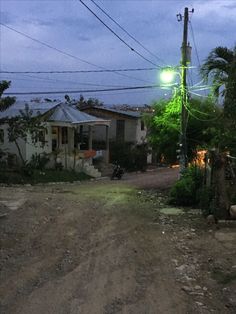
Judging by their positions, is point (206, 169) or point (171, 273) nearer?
point (171, 273)

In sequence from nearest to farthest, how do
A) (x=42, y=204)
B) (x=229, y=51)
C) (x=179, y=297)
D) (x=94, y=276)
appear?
(x=179, y=297) < (x=94, y=276) < (x=42, y=204) < (x=229, y=51)

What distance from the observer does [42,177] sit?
34406 mm

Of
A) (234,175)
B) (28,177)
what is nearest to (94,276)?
(234,175)

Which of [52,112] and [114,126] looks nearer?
[52,112]

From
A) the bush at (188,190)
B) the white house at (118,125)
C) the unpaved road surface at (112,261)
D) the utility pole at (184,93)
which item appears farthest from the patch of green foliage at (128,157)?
the unpaved road surface at (112,261)

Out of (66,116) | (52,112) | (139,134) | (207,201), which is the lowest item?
(207,201)

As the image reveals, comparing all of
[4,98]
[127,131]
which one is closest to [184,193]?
[4,98]

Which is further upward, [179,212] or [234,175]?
[234,175]

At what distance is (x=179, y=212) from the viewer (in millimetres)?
18469

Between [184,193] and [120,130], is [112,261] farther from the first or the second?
[120,130]

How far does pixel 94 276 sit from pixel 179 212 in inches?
352

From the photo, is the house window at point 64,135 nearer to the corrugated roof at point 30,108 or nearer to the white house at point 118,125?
the corrugated roof at point 30,108

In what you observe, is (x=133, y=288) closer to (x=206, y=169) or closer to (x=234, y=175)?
(x=234, y=175)

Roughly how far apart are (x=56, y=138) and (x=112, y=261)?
103ft
